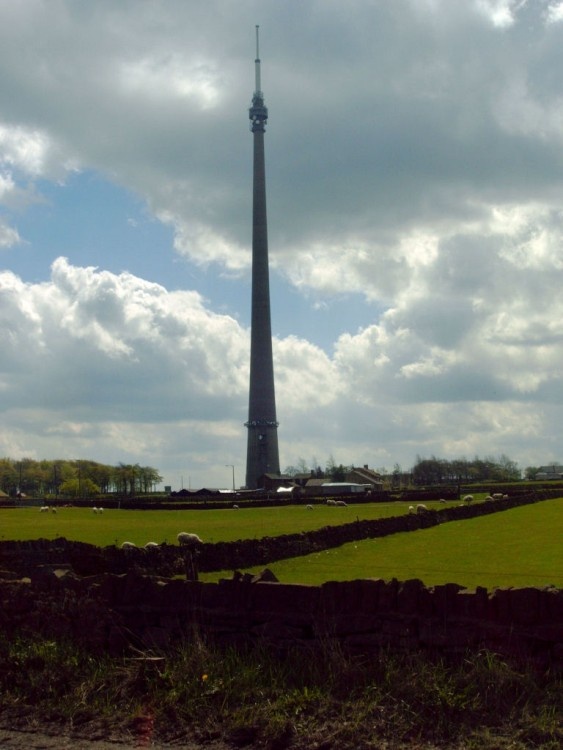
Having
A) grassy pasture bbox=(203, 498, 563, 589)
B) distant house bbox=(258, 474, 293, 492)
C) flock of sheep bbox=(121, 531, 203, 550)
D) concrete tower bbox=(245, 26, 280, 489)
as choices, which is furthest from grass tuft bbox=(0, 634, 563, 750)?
concrete tower bbox=(245, 26, 280, 489)

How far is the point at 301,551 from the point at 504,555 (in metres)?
8.89

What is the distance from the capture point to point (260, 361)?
462ft

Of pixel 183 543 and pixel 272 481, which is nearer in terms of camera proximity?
pixel 183 543

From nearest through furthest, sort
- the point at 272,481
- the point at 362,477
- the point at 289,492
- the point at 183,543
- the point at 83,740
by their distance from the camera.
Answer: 1. the point at 83,740
2. the point at 183,543
3. the point at 289,492
4. the point at 272,481
5. the point at 362,477

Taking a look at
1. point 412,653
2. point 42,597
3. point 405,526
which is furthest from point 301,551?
point 412,653

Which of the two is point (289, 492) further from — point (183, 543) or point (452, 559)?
point (452, 559)

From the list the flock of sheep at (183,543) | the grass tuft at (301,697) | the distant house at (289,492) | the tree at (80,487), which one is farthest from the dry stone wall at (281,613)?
the tree at (80,487)

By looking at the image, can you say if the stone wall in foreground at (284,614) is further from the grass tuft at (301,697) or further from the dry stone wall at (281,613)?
the grass tuft at (301,697)

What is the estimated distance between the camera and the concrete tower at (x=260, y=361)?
140 meters

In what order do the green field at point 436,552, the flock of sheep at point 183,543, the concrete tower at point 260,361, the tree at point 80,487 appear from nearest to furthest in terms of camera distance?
the green field at point 436,552
the flock of sheep at point 183,543
the concrete tower at point 260,361
the tree at point 80,487

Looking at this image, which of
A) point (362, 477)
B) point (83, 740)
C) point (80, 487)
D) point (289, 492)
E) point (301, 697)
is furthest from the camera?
point (362, 477)

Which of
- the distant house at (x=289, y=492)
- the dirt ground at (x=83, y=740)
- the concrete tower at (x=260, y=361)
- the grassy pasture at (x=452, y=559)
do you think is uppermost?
the concrete tower at (x=260, y=361)

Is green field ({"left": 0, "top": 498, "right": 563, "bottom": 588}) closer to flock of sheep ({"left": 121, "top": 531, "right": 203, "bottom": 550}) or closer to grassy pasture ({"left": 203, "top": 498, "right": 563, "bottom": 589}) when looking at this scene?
grassy pasture ({"left": 203, "top": 498, "right": 563, "bottom": 589})

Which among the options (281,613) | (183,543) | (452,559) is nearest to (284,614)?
(281,613)
